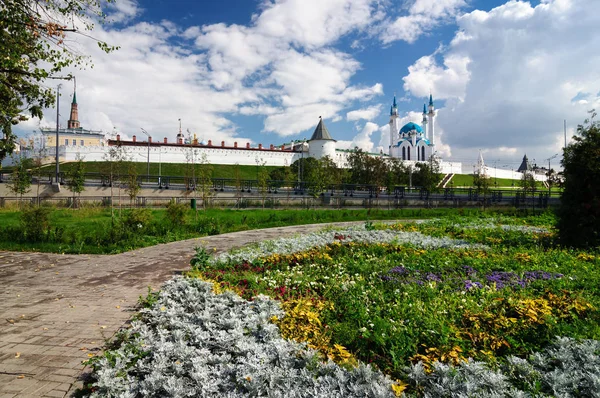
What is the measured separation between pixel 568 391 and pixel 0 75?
439 inches

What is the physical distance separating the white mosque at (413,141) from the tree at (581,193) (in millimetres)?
114212

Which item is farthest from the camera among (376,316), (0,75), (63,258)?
(63,258)

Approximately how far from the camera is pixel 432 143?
126625 mm

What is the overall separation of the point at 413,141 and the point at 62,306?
127 metres

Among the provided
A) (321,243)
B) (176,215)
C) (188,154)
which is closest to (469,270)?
(321,243)

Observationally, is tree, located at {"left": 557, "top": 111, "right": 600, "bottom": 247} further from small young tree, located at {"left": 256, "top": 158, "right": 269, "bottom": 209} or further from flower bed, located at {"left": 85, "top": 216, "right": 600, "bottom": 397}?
small young tree, located at {"left": 256, "top": 158, "right": 269, "bottom": 209}

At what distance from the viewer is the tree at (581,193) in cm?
921

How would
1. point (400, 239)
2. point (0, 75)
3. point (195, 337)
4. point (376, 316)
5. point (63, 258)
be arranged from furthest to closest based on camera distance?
point (400, 239) → point (63, 258) → point (0, 75) → point (376, 316) → point (195, 337)

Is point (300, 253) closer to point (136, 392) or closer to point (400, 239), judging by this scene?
point (400, 239)

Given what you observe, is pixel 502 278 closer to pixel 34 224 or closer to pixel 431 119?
pixel 34 224

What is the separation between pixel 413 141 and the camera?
403 ft

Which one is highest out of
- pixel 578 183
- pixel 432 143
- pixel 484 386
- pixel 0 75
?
pixel 432 143

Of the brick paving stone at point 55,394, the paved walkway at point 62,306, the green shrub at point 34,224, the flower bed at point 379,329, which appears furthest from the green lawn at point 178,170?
the brick paving stone at point 55,394

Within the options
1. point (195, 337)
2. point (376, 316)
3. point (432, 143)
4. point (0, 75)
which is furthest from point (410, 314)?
point (432, 143)
